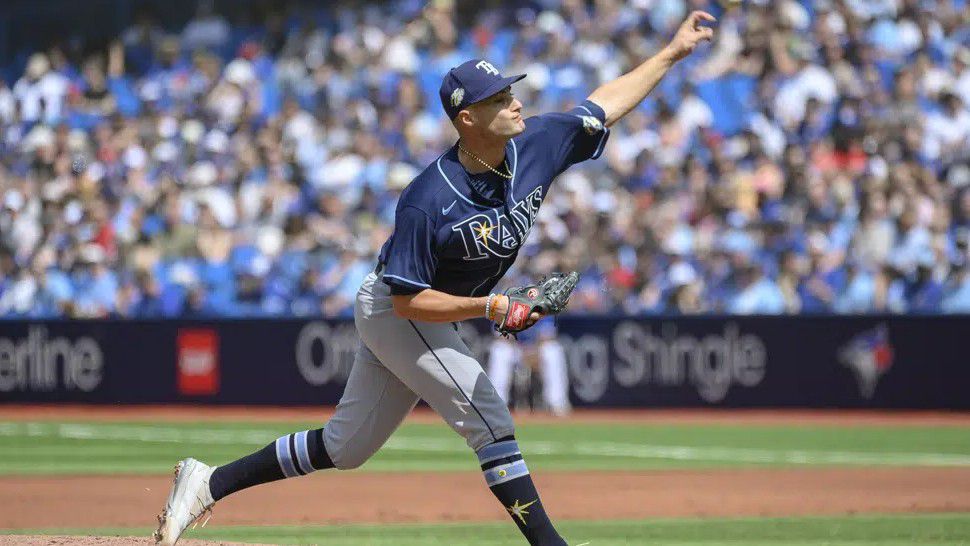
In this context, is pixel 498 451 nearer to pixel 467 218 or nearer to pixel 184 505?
pixel 467 218

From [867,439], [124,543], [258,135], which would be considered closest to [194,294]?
[258,135]

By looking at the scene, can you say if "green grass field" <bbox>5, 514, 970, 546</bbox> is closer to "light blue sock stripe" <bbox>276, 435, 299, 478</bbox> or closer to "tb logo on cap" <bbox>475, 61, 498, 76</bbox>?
"light blue sock stripe" <bbox>276, 435, 299, 478</bbox>

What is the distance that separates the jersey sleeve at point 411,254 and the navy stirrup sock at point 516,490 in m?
0.75

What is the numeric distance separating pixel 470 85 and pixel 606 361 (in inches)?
473

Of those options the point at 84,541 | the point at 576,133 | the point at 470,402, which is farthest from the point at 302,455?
the point at 576,133

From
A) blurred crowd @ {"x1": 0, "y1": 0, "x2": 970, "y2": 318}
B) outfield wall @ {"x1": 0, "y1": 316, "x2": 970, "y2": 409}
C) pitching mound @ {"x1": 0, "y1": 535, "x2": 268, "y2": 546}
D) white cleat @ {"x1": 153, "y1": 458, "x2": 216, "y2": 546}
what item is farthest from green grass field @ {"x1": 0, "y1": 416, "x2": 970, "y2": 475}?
white cleat @ {"x1": 153, "y1": 458, "x2": 216, "y2": 546}

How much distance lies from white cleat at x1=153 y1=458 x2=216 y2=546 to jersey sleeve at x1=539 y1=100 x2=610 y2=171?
2.08 meters

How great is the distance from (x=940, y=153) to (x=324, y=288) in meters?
7.45

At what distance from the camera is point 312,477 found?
12.2m

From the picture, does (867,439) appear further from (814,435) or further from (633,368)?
(633,368)

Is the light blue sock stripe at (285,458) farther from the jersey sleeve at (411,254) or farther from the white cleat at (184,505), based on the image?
the jersey sleeve at (411,254)

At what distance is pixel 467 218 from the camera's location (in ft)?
20.1

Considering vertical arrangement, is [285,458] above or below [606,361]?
above

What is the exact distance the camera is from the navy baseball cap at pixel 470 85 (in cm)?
621
